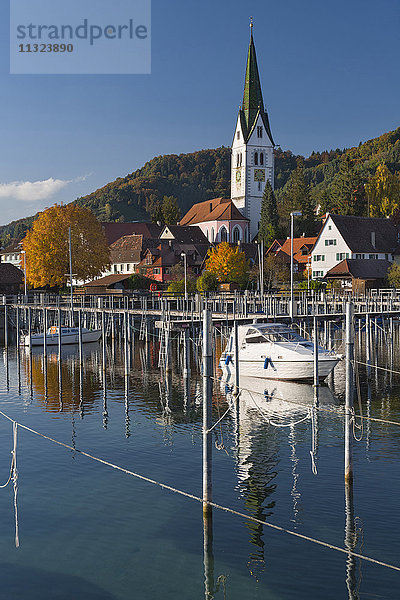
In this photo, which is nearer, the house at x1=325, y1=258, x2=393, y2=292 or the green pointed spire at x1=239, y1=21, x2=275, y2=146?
the house at x1=325, y1=258, x2=393, y2=292

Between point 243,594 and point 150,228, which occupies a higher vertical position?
point 150,228

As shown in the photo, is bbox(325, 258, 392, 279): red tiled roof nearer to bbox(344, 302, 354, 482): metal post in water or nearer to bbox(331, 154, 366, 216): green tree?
bbox(331, 154, 366, 216): green tree

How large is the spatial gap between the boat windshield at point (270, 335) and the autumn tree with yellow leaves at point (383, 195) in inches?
3857

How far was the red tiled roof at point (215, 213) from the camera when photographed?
489 feet

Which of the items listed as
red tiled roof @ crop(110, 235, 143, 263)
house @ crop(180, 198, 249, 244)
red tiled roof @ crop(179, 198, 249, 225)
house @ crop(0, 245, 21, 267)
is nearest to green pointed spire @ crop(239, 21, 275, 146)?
red tiled roof @ crop(179, 198, 249, 225)

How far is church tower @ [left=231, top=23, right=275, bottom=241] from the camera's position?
159 m

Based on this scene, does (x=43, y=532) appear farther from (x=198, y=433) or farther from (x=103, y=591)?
(x=198, y=433)

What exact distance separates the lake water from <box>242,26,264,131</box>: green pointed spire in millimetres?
135259

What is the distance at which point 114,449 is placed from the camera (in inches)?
988

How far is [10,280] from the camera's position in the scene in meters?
98.9

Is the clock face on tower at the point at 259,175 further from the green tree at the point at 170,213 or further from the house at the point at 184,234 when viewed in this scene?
the green tree at the point at 170,213

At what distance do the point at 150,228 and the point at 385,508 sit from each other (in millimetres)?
150079

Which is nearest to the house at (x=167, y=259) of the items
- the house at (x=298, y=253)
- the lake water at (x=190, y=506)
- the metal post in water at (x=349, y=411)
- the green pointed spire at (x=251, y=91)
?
the house at (x=298, y=253)

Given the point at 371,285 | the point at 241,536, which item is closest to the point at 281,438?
the point at 241,536
